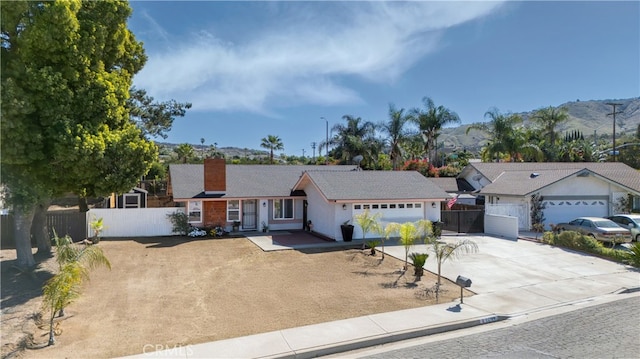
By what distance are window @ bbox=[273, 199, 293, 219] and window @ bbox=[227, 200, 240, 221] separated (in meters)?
2.49

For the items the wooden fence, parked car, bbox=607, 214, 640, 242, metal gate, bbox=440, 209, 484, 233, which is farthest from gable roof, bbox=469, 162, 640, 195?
the wooden fence

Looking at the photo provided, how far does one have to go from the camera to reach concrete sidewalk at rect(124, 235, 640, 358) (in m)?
8.31

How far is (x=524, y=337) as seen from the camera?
8.94 metres

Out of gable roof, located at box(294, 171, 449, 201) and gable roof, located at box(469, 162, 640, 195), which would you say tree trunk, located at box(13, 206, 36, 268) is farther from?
gable roof, located at box(469, 162, 640, 195)

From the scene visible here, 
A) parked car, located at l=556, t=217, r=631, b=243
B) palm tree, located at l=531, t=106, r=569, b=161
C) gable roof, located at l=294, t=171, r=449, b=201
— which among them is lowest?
parked car, located at l=556, t=217, r=631, b=243

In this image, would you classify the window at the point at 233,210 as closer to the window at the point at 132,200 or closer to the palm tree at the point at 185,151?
the window at the point at 132,200

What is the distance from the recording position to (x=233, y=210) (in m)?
25.7

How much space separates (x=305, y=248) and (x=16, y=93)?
1327 centimetres

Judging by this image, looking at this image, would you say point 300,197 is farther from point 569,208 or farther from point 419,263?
point 569,208

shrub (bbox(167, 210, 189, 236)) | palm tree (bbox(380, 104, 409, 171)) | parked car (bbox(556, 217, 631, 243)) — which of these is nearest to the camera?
parked car (bbox(556, 217, 631, 243))

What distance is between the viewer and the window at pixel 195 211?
24.4m

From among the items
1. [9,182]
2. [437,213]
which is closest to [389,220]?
[437,213]

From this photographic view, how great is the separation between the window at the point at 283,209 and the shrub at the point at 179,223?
19.3 feet

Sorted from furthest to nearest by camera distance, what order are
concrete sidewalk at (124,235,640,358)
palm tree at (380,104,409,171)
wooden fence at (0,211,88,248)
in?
1. palm tree at (380,104,409,171)
2. wooden fence at (0,211,88,248)
3. concrete sidewalk at (124,235,640,358)
